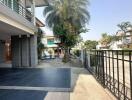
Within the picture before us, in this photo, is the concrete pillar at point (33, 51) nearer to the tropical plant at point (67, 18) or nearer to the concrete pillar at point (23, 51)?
the concrete pillar at point (23, 51)

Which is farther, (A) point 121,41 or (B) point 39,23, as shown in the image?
(A) point 121,41

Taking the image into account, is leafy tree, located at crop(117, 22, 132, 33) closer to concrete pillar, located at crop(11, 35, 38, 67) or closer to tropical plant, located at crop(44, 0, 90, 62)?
tropical plant, located at crop(44, 0, 90, 62)

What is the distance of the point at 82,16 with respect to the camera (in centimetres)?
3070

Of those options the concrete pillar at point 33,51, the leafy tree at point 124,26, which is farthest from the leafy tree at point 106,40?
the concrete pillar at point 33,51

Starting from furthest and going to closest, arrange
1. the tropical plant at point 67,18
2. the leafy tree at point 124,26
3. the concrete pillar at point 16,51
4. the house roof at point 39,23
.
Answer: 1. the leafy tree at point 124,26
2. the house roof at point 39,23
3. the tropical plant at point 67,18
4. the concrete pillar at point 16,51

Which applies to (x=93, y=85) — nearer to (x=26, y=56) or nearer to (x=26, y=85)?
(x=26, y=85)

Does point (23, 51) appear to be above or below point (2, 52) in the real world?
above

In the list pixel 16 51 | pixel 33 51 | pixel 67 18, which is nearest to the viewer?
pixel 16 51

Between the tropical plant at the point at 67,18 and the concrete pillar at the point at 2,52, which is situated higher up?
the tropical plant at the point at 67,18

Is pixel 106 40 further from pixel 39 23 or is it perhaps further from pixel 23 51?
pixel 23 51

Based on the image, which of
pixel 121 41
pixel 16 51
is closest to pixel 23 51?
pixel 16 51

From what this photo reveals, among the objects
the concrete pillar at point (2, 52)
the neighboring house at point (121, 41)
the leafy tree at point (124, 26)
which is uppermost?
the leafy tree at point (124, 26)

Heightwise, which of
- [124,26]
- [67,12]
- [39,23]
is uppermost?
[124,26]

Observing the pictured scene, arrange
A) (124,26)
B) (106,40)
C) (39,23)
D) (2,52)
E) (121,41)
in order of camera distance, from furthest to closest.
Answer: (106,40)
(121,41)
(124,26)
(39,23)
(2,52)
